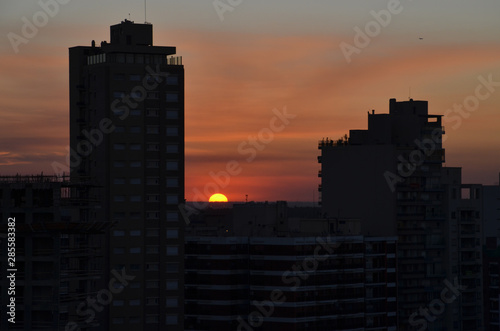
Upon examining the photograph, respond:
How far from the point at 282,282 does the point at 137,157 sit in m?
25.9

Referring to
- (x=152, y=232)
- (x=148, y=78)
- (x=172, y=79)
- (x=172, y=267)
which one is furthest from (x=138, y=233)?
(x=172, y=79)

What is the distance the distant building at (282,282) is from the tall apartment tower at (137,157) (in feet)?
41.0

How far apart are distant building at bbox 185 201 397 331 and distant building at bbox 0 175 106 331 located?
46413 millimetres

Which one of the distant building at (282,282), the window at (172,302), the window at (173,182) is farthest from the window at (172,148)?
the window at (172,302)

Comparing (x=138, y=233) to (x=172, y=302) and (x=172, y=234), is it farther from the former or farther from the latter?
(x=172, y=302)

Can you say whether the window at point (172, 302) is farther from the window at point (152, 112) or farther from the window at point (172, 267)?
the window at point (152, 112)

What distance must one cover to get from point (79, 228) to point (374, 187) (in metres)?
83.9

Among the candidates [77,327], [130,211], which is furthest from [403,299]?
[77,327]

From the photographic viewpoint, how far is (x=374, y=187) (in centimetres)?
19712

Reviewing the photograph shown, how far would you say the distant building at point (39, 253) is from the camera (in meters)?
118

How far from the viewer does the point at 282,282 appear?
168250 millimetres

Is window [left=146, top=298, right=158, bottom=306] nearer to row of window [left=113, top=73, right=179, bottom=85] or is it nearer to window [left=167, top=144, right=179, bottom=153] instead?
window [left=167, top=144, right=179, bottom=153]

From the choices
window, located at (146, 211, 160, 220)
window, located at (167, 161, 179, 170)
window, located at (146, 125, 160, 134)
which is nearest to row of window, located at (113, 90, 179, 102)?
window, located at (146, 125, 160, 134)

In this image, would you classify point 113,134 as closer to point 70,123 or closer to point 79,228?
point 70,123
